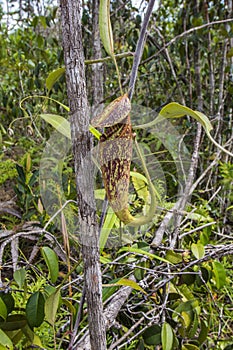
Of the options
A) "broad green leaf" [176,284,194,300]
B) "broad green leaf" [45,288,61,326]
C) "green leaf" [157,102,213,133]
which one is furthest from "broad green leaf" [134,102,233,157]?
"broad green leaf" [176,284,194,300]

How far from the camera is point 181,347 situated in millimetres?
688

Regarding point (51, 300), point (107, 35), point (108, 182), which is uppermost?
point (107, 35)

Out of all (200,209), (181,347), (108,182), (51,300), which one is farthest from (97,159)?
(200,209)

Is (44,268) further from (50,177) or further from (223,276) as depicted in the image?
(223,276)

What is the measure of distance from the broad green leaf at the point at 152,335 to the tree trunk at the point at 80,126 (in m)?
0.28

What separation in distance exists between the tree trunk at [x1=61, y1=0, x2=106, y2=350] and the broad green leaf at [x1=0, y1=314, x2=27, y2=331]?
185 millimetres

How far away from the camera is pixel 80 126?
0.36 m

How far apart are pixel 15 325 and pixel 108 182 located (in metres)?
0.27

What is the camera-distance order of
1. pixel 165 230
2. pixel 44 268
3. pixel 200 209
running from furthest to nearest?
pixel 200 209 → pixel 44 268 → pixel 165 230

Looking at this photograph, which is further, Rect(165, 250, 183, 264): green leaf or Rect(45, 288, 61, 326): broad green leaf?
Rect(165, 250, 183, 264): green leaf

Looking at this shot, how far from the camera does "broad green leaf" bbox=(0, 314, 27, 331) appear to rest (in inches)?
20.1

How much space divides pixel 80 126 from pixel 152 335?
0.40 meters

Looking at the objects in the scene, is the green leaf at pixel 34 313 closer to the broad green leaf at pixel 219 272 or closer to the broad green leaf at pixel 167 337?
the broad green leaf at pixel 167 337

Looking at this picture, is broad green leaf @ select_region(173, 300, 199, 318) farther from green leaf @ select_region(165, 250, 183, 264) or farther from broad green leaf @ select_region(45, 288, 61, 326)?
broad green leaf @ select_region(45, 288, 61, 326)
